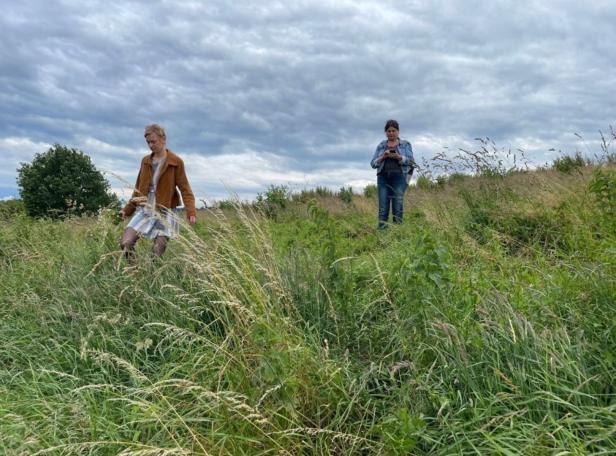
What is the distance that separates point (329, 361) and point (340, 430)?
37 cm

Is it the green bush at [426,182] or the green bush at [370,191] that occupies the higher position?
the green bush at [370,191]

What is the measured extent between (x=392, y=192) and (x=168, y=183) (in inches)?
146

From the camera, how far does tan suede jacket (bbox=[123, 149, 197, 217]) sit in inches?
211

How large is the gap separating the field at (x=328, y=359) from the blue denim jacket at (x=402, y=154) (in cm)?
289

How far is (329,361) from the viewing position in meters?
2.48

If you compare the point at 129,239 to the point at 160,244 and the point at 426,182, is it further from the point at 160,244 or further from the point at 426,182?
the point at 426,182

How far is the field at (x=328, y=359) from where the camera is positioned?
6.51ft

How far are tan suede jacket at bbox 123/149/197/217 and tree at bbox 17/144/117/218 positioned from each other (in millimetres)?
25377

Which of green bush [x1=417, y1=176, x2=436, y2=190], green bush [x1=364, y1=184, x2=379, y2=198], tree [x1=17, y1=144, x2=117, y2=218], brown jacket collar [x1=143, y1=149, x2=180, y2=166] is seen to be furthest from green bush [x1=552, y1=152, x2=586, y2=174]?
tree [x1=17, y1=144, x2=117, y2=218]

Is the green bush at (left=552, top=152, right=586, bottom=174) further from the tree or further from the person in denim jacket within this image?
the tree

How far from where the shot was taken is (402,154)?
7078mm

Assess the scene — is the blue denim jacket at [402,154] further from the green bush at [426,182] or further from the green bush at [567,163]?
the green bush at [567,163]

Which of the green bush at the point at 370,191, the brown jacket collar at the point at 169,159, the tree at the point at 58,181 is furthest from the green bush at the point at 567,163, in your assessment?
the tree at the point at 58,181

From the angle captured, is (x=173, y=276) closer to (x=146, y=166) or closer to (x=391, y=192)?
(x=146, y=166)
